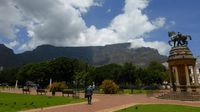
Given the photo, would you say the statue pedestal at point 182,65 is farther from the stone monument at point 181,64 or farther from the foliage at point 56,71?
the foliage at point 56,71

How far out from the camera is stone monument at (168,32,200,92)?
41219 mm

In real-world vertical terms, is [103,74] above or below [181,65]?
above

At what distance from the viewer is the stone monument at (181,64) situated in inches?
1623

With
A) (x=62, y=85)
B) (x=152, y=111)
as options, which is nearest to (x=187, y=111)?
(x=152, y=111)

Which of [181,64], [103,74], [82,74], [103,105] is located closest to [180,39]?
[181,64]

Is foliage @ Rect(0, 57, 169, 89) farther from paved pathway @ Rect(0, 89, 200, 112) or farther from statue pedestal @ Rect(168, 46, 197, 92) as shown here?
paved pathway @ Rect(0, 89, 200, 112)

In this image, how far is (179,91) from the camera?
40719 millimetres

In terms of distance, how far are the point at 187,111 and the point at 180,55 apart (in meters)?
22.3

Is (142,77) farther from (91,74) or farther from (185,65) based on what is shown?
(185,65)

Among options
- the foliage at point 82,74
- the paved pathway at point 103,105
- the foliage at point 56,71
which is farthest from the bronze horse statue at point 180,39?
the foliage at point 56,71

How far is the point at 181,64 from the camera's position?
41.7 m

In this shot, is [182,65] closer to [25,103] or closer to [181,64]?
[181,64]

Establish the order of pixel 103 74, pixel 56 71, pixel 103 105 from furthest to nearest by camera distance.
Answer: pixel 103 74 < pixel 56 71 < pixel 103 105

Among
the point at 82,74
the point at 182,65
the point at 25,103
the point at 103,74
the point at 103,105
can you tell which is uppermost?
the point at 103,74
